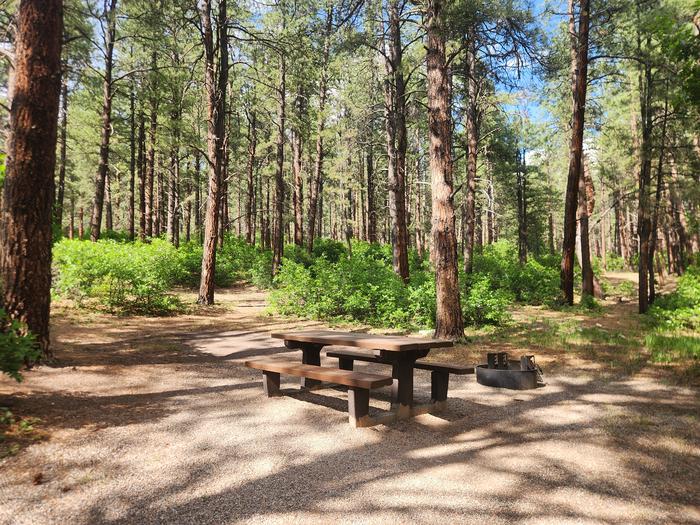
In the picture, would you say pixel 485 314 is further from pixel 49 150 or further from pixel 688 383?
pixel 49 150

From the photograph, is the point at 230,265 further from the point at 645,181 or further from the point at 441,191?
the point at 645,181

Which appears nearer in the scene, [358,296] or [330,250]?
[358,296]

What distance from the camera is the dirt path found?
2967 millimetres

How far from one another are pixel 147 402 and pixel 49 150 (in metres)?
3.53

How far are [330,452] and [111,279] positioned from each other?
9.52m

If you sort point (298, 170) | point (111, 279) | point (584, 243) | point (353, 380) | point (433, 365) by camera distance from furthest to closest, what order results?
point (298, 170)
point (584, 243)
point (111, 279)
point (433, 365)
point (353, 380)

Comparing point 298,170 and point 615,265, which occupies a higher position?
point 298,170

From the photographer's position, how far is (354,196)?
4706cm

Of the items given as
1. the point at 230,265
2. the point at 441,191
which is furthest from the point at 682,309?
the point at 230,265

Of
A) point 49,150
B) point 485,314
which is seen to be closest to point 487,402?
point 485,314

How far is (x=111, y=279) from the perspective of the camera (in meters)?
11.3

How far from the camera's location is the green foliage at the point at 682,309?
11.6 m

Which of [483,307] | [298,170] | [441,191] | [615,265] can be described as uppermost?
[298,170]

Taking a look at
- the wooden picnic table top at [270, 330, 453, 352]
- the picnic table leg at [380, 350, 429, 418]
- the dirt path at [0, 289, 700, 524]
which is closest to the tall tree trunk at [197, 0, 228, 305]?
the dirt path at [0, 289, 700, 524]
